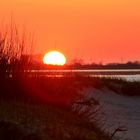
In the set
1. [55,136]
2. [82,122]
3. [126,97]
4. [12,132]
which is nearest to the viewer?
[12,132]

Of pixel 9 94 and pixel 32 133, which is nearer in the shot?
pixel 32 133

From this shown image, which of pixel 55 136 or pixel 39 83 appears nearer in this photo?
pixel 55 136

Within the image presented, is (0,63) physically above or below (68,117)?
above

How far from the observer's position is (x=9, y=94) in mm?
14555

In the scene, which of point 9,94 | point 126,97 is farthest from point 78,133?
point 126,97

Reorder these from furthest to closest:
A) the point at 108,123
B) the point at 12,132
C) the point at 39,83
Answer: the point at 108,123 < the point at 39,83 < the point at 12,132

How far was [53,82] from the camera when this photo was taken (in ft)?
52.7

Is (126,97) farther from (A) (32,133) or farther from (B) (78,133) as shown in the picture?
(A) (32,133)

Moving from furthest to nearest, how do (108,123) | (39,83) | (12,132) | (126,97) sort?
(126,97)
(108,123)
(39,83)
(12,132)

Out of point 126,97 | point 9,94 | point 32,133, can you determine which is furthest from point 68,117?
point 126,97

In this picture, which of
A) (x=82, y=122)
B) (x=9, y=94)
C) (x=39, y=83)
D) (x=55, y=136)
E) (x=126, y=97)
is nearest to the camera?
(x=55, y=136)

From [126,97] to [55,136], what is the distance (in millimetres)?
15157

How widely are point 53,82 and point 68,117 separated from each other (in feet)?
8.51

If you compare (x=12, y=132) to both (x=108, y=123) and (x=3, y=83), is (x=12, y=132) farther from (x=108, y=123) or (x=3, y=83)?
(x=108, y=123)
